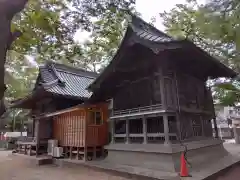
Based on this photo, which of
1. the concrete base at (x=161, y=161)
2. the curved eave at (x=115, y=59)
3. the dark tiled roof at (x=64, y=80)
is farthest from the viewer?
the dark tiled roof at (x=64, y=80)

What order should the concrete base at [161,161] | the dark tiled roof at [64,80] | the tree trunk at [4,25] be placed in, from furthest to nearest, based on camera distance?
the dark tiled roof at [64,80], the concrete base at [161,161], the tree trunk at [4,25]

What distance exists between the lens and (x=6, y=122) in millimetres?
35844

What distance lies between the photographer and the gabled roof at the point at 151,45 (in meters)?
7.64

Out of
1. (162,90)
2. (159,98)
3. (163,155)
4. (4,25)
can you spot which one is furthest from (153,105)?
(4,25)

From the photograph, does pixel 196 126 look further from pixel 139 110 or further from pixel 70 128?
pixel 70 128

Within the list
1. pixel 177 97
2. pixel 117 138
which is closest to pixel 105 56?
pixel 117 138

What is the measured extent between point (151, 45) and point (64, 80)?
30.4 ft

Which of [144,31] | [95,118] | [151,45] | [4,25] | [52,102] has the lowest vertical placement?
[95,118]

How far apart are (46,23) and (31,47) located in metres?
1.53

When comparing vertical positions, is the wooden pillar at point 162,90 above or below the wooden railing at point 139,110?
above

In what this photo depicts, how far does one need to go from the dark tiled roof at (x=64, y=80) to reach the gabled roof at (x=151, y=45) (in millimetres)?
3659

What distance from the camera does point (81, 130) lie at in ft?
37.2

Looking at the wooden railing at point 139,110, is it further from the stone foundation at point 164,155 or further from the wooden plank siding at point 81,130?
the wooden plank siding at point 81,130

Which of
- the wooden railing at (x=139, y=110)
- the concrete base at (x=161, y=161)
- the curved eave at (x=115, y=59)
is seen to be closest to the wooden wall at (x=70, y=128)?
the concrete base at (x=161, y=161)
